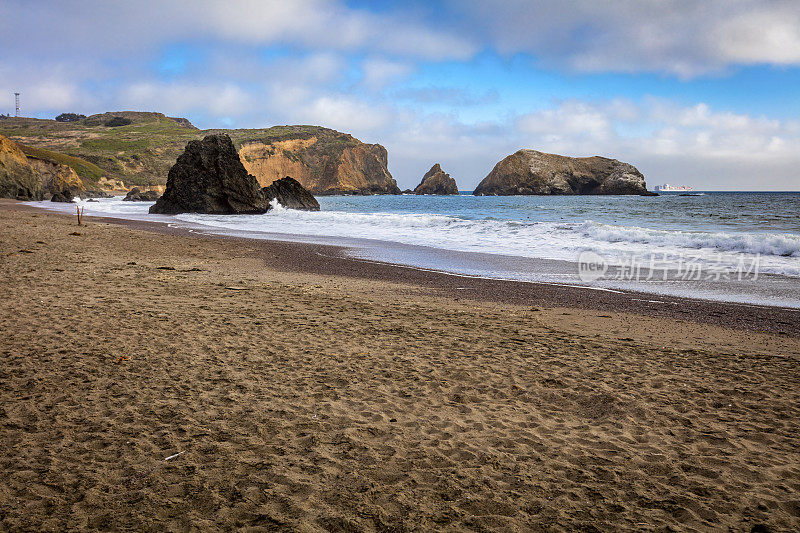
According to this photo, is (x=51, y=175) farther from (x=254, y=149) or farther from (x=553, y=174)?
(x=553, y=174)

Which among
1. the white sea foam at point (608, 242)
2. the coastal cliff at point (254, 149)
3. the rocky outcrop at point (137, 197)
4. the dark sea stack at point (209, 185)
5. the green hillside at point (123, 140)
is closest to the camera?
the white sea foam at point (608, 242)

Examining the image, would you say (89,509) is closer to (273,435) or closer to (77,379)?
(273,435)

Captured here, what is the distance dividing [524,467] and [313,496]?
1275mm

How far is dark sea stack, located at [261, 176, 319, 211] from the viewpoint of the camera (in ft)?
138

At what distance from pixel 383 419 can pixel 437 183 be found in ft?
462

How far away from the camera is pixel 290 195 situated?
42.9 m

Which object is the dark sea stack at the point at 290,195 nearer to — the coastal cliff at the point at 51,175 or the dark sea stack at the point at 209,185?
the dark sea stack at the point at 209,185

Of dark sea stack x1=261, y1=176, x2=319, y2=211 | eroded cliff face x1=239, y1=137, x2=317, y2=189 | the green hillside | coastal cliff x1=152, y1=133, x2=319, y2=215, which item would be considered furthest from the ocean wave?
eroded cliff face x1=239, y1=137, x2=317, y2=189

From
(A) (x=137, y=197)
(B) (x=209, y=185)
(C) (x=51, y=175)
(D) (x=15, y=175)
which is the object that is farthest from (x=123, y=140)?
(B) (x=209, y=185)

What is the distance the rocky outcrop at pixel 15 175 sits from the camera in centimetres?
4238

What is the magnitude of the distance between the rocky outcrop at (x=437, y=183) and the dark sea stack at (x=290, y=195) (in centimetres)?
10036

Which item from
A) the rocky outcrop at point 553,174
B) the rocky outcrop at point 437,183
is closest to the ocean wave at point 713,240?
the rocky outcrop at point 553,174

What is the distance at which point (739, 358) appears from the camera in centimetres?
530

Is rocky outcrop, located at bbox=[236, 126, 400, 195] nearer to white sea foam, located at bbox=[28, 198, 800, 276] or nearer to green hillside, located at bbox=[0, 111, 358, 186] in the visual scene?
green hillside, located at bbox=[0, 111, 358, 186]
